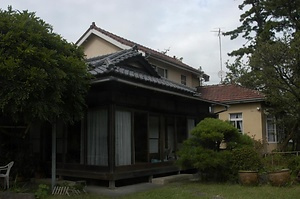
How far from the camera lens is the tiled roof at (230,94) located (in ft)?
64.0

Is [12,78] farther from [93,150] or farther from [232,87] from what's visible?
[232,87]

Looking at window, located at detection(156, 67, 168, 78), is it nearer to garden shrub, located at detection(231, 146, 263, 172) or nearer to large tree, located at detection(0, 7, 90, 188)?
garden shrub, located at detection(231, 146, 263, 172)

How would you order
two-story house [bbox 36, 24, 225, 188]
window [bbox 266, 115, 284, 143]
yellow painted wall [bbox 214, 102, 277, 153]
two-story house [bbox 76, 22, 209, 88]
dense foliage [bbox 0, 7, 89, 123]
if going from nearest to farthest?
dense foliage [bbox 0, 7, 89, 123] → two-story house [bbox 36, 24, 225, 188] → yellow painted wall [bbox 214, 102, 277, 153] → two-story house [bbox 76, 22, 209, 88] → window [bbox 266, 115, 284, 143]

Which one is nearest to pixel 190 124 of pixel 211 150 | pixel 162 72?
pixel 211 150

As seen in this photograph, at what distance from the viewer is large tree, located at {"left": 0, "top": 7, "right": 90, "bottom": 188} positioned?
7215mm

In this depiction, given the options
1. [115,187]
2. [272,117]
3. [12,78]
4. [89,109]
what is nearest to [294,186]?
[115,187]

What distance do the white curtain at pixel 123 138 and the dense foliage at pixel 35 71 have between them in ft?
5.07

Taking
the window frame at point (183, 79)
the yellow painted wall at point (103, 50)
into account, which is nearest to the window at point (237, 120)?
the window frame at point (183, 79)

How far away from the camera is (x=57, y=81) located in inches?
301

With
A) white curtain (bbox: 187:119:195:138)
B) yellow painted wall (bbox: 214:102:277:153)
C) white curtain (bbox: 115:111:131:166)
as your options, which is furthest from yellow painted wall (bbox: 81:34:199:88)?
white curtain (bbox: 115:111:131:166)

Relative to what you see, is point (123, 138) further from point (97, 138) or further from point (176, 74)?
point (176, 74)

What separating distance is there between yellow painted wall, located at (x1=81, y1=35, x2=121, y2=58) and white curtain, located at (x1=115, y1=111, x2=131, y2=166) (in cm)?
1050

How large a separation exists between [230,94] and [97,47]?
29.7 feet

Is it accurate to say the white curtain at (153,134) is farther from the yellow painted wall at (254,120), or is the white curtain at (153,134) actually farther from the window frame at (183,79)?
the window frame at (183,79)
